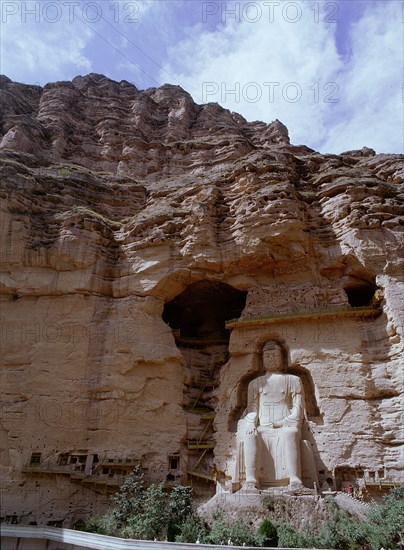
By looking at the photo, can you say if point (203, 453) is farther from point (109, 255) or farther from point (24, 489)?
point (109, 255)

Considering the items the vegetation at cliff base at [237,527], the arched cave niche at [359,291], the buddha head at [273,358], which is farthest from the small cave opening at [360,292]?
the vegetation at cliff base at [237,527]

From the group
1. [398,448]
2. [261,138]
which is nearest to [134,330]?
[398,448]

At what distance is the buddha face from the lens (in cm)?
1778

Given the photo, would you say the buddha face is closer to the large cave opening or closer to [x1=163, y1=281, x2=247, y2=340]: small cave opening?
the large cave opening

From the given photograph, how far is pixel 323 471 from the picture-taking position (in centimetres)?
1530

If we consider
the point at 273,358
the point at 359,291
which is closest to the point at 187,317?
the point at 273,358

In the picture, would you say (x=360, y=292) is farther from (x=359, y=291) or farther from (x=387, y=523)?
(x=387, y=523)

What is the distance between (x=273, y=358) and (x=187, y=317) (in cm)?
687

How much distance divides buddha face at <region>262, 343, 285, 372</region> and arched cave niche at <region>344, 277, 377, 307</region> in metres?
4.03

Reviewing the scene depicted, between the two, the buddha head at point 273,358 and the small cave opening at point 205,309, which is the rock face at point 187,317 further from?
the buddha head at point 273,358

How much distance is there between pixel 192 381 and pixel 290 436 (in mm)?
5569

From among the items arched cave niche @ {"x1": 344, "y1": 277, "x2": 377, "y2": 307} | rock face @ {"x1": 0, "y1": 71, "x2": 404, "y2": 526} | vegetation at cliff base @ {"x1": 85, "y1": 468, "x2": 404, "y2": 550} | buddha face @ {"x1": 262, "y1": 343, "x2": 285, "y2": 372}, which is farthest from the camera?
arched cave niche @ {"x1": 344, "y1": 277, "x2": 377, "y2": 307}

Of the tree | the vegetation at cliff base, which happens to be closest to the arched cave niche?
the vegetation at cliff base

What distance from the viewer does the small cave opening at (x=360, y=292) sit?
19266 millimetres
